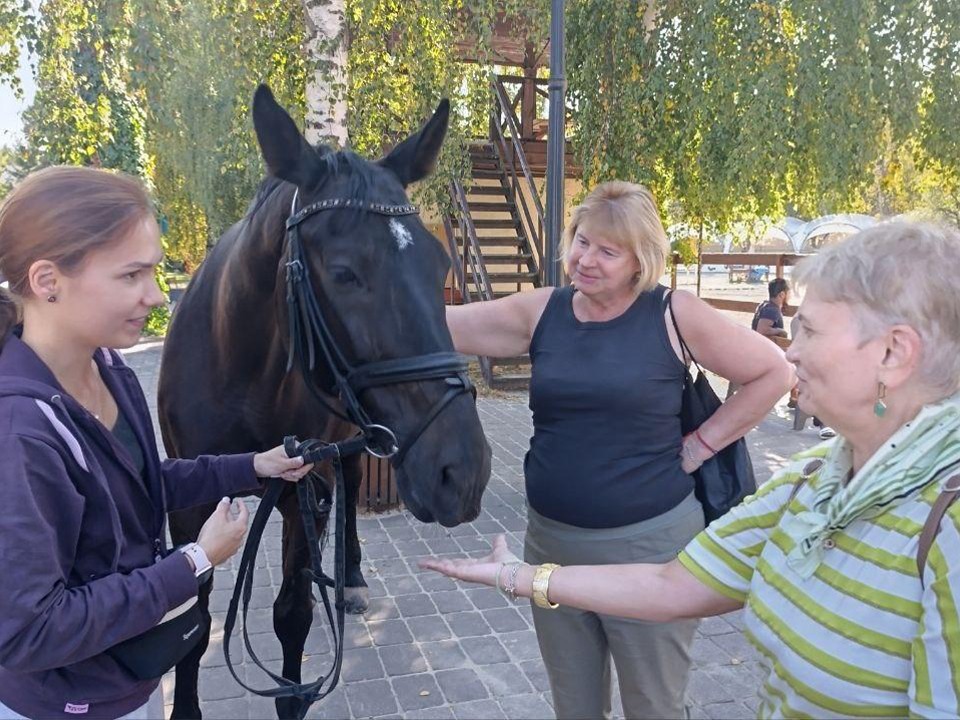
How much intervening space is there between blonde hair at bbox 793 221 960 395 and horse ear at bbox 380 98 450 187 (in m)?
1.58

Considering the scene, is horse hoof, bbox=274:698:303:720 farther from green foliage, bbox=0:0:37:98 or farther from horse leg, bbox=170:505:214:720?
green foliage, bbox=0:0:37:98

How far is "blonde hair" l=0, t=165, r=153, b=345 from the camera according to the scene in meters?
1.34

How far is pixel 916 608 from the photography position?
1034 mm

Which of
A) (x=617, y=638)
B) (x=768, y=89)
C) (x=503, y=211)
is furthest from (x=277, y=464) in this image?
(x=503, y=211)

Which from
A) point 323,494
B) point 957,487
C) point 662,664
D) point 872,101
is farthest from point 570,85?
point 957,487

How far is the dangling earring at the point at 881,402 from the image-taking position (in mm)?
1135

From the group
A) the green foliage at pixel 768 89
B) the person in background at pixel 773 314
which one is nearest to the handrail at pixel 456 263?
the green foliage at pixel 768 89

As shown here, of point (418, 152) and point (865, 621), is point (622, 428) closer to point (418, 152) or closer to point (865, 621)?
point (865, 621)

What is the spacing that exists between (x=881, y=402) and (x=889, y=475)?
0.41 ft

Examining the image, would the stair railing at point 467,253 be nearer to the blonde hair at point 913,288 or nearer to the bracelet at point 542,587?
the bracelet at point 542,587

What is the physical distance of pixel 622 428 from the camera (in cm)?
209

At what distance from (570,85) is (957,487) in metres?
7.22

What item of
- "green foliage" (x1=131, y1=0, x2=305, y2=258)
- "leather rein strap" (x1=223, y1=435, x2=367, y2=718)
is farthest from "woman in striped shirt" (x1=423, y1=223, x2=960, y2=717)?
"green foliage" (x1=131, y1=0, x2=305, y2=258)

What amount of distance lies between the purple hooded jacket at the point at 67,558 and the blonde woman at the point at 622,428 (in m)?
1.13
